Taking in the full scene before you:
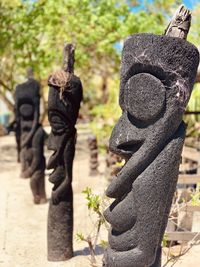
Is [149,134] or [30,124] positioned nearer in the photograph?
[149,134]

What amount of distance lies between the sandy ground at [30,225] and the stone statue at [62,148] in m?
0.30

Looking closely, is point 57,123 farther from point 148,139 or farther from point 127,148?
point 148,139

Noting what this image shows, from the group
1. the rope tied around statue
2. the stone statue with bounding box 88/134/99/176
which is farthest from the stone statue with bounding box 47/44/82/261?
the stone statue with bounding box 88/134/99/176

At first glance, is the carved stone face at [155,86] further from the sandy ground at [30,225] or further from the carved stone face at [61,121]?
the carved stone face at [61,121]

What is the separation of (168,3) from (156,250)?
44.7 feet

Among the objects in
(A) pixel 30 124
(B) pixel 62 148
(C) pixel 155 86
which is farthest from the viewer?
(A) pixel 30 124

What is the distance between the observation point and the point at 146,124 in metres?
3.38

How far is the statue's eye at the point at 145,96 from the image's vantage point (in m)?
3.27

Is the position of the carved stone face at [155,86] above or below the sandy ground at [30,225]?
above

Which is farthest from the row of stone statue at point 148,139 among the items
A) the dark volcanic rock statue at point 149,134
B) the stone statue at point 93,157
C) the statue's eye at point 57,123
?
the stone statue at point 93,157

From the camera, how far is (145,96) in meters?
3.31

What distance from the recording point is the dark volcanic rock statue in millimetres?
3277

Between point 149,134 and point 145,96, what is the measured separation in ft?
0.93

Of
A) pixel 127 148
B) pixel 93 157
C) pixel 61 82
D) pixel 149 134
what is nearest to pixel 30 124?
pixel 93 157
